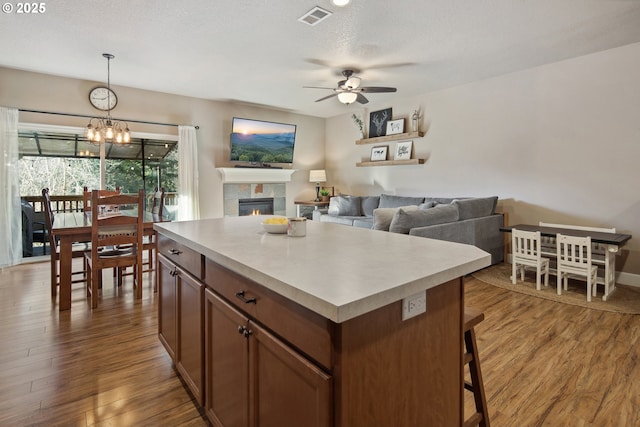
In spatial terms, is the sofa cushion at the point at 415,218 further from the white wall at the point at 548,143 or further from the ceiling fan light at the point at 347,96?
the ceiling fan light at the point at 347,96

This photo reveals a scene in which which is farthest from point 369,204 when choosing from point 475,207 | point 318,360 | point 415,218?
point 318,360

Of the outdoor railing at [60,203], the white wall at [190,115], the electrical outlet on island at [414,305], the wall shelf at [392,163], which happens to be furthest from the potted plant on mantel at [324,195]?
the electrical outlet on island at [414,305]

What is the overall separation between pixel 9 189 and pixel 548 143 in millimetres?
7187

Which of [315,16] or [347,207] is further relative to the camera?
[347,207]

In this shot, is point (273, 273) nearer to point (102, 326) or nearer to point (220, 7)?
point (102, 326)

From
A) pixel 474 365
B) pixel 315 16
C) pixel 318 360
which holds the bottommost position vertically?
pixel 474 365

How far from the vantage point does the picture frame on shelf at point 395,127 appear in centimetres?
605

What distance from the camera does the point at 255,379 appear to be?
1.16m

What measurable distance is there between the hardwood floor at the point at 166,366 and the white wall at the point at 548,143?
168 centimetres

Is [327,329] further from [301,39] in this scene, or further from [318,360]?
[301,39]

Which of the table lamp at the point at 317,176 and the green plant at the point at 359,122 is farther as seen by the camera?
the table lamp at the point at 317,176

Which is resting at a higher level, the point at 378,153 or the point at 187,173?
the point at 378,153

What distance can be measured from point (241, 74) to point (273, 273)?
4.31 metres

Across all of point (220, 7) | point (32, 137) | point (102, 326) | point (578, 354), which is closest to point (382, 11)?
point (220, 7)
